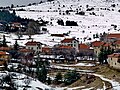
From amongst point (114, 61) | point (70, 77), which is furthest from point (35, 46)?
point (70, 77)

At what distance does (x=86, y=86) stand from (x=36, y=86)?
345 inches

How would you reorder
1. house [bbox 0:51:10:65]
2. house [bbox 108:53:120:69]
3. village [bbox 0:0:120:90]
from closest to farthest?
village [bbox 0:0:120:90] < house [bbox 108:53:120:69] < house [bbox 0:51:10:65]

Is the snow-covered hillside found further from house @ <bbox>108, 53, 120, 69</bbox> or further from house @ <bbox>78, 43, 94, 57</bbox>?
house @ <bbox>108, 53, 120, 69</bbox>

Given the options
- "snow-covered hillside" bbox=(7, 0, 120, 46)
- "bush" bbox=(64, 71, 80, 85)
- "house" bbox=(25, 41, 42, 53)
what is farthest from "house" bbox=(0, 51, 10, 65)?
"snow-covered hillside" bbox=(7, 0, 120, 46)

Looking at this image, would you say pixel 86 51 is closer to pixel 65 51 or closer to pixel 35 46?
pixel 65 51

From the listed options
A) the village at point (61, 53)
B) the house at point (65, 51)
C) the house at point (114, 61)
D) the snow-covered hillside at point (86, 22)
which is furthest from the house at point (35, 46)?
the house at point (114, 61)

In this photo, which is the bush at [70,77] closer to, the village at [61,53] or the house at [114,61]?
the village at [61,53]

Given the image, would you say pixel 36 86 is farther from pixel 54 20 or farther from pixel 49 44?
pixel 54 20

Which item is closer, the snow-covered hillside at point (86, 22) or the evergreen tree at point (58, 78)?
the evergreen tree at point (58, 78)

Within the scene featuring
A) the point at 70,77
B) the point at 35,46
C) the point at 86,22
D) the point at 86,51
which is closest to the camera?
the point at 70,77

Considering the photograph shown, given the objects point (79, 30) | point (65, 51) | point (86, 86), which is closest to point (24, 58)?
point (65, 51)

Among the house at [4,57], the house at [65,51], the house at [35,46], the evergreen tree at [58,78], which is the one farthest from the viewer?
the house at [35,46]

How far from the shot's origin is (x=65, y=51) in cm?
8050

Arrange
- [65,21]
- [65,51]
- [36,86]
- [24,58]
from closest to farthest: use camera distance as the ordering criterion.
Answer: [36,86], [24,58], [65,51], [65,21]
